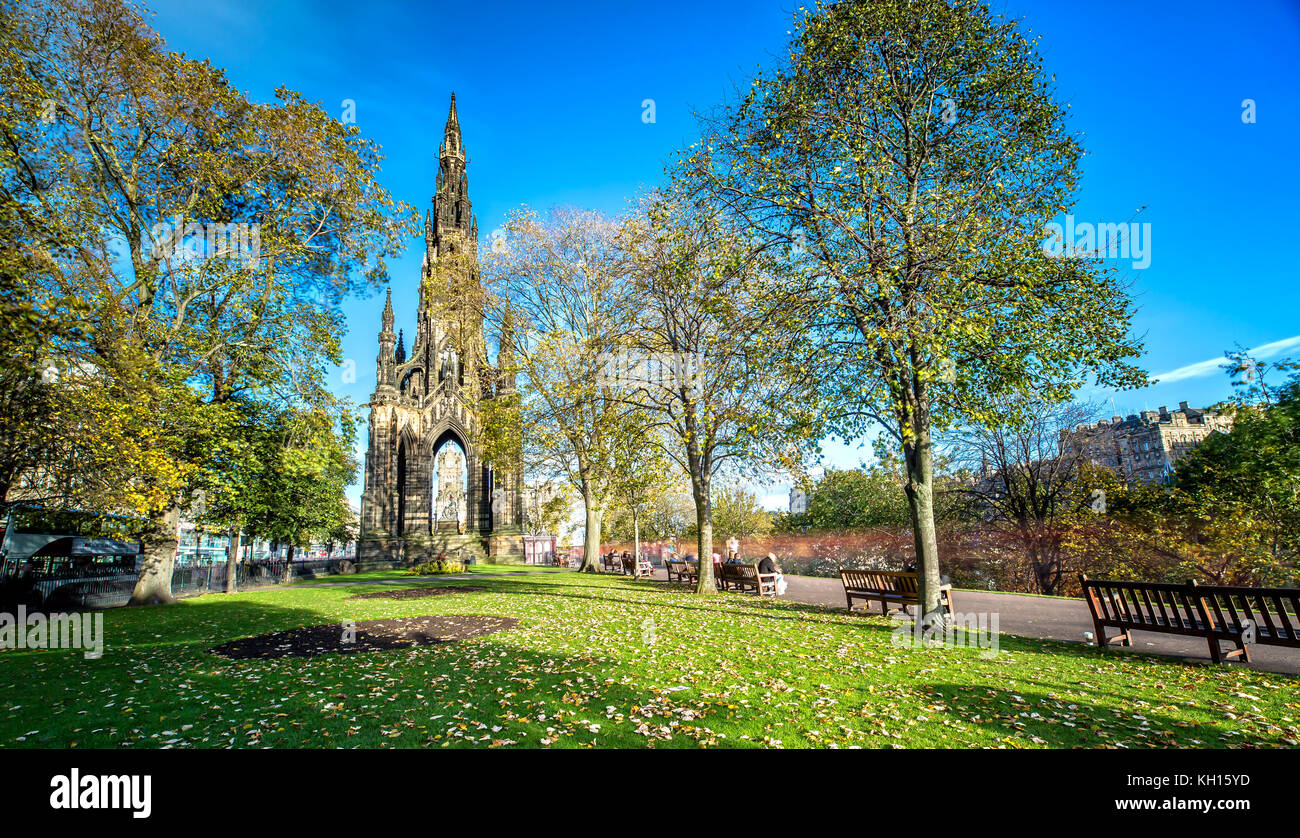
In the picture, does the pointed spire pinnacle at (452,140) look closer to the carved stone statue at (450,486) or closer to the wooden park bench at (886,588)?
the carved stone statue at (450,486)

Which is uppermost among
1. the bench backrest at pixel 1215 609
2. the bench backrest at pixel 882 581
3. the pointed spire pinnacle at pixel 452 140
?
the pointed spire pinnacle at pixel 452 140

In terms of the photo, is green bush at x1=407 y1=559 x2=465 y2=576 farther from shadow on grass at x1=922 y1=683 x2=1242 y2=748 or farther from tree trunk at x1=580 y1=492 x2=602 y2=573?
shadow on grass at x1=922 y1=683 x2=1242 y2=748

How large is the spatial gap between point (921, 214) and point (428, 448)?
42.9 metres

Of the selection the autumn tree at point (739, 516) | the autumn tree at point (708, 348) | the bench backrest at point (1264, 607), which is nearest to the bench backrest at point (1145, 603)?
the bench backrest at point (1264, 607)

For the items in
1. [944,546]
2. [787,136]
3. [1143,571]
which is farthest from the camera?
[944,546]

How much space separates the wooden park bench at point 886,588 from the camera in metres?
10.8

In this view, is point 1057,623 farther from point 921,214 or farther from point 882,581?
point 921,214

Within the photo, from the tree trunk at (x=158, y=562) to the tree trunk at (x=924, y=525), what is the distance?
20.8 m

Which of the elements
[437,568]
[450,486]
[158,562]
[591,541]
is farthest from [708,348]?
[450,486]

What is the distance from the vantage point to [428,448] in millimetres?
45125

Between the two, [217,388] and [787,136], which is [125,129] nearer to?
[217,388]
